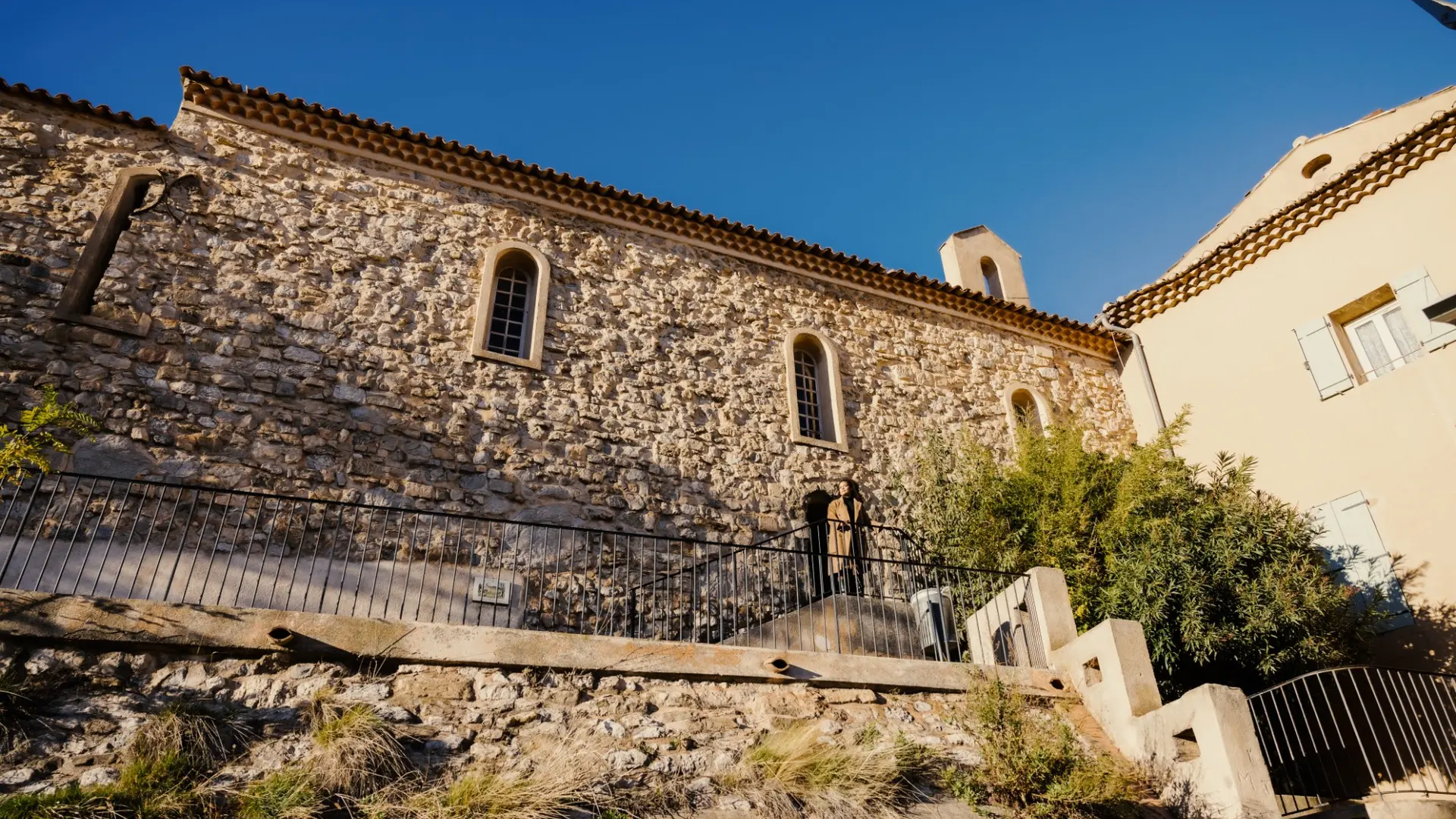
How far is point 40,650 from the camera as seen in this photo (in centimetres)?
663

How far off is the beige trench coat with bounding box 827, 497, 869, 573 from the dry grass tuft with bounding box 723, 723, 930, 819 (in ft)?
14.6

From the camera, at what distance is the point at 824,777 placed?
7.17 metres

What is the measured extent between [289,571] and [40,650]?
3.08 meters

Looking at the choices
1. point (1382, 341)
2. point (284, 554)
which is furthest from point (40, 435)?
point (1382, 341)

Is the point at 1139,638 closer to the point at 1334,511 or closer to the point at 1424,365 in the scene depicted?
the point at 1334,511

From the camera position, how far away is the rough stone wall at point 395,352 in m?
10.4

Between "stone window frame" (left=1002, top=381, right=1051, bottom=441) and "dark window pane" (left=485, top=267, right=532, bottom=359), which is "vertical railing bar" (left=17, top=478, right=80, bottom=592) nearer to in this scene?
"dark window pane" (left=485, top=267, right=532, bottom=359)

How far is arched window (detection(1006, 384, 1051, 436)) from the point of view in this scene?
15.7 meters

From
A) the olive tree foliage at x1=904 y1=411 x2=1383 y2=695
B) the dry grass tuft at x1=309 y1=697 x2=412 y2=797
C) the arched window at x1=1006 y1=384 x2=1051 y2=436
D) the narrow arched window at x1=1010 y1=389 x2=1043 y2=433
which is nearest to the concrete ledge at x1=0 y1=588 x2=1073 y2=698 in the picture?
the dry grass tuft at x1=309 y1=697 x2=412 y2=797

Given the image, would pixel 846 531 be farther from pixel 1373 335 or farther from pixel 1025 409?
pixel 1373 335

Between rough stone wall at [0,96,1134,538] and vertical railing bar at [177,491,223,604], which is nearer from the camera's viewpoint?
vertical railing bar at [177,491,223,604]

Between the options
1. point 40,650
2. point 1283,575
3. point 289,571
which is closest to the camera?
point 40,650

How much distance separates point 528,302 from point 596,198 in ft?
6.29

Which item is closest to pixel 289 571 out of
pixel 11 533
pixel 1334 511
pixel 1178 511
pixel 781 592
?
pixel 11 533
